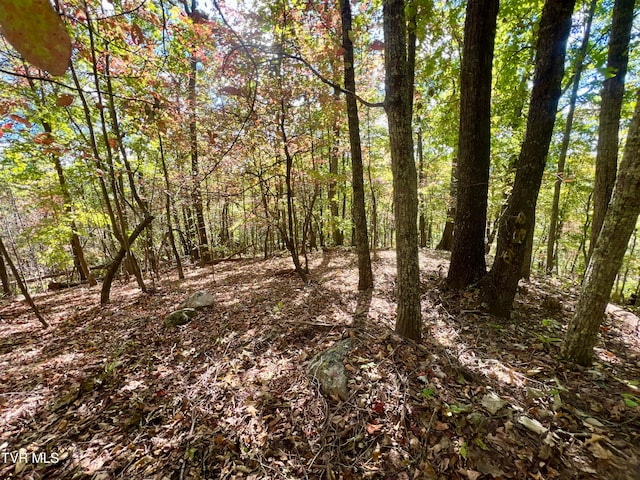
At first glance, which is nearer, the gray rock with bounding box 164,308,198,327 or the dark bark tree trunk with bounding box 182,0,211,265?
the gray rock with bounding box 164,308,198,327

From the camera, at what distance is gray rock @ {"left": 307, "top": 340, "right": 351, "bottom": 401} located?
253cm

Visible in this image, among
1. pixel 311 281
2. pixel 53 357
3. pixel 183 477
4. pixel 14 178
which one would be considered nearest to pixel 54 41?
pixel 183 477

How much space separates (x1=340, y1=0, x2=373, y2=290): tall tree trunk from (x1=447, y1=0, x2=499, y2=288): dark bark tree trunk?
1.50m

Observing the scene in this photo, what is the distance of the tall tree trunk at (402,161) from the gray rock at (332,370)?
2.69ft

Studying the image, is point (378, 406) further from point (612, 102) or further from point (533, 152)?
point (612, 102)

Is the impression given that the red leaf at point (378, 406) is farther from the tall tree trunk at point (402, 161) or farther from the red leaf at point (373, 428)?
the tall tree trunk at point (402, 161)

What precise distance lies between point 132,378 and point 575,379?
15.7 feet

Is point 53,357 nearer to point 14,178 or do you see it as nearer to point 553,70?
point 14,178

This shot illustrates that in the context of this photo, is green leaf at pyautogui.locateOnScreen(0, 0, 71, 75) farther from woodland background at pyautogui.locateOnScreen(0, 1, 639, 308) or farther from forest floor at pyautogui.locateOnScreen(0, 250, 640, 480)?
forest floor at pyautogui.locateOnScreen(0, 250, 640, 480)

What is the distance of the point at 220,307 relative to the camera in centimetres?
485

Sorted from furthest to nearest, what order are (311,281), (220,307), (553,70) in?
(311,281)
(220,307)
(553,70)

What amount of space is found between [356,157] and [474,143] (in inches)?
73.2

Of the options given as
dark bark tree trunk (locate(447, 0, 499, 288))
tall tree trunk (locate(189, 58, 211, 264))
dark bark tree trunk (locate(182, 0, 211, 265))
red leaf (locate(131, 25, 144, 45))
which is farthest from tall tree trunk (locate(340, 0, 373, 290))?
red leaf (locate(131, 25, 144, 45))
